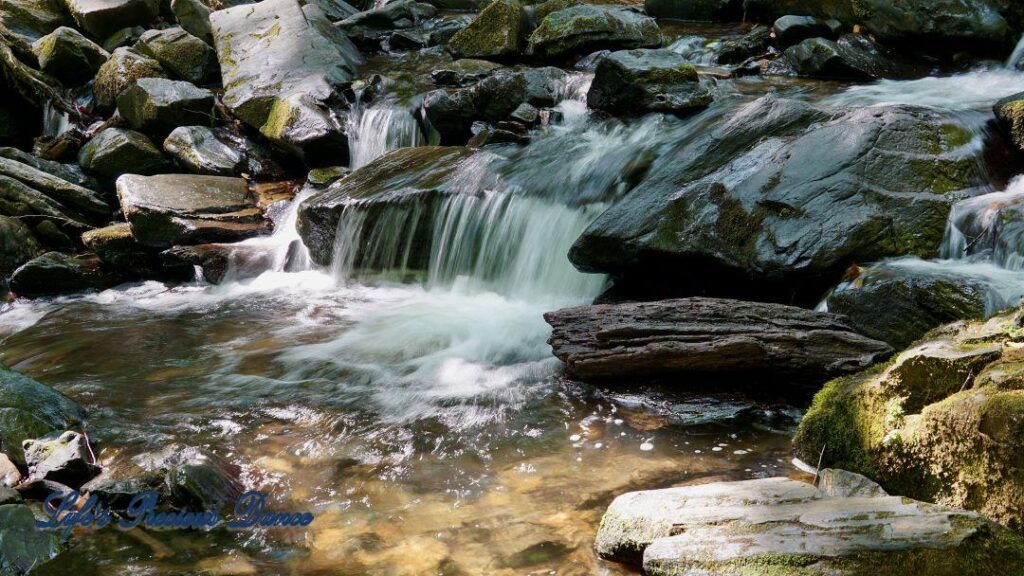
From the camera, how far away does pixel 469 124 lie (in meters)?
10.3

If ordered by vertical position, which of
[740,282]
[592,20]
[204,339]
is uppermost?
[592,20]

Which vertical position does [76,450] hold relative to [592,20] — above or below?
below

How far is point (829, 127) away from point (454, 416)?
413 cm

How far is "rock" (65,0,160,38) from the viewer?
14562 millimetres

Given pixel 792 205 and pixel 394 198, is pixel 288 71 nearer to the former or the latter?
pixel 394 198

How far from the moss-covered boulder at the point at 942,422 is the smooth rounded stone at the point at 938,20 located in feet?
24.1

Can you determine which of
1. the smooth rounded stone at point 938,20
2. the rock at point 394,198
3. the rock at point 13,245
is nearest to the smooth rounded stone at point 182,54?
the rock at point 13,245

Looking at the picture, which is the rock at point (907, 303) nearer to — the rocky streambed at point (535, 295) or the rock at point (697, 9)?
the rocky streambed at point (535, 295)

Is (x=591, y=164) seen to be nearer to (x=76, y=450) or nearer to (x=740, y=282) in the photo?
(x=740, y=282)

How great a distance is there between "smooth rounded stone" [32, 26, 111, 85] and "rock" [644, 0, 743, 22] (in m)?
10.3

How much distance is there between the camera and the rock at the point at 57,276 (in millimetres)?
8859

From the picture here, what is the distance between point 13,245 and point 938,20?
1226 cm

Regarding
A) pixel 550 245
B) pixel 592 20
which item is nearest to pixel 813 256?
pixel 550 245
